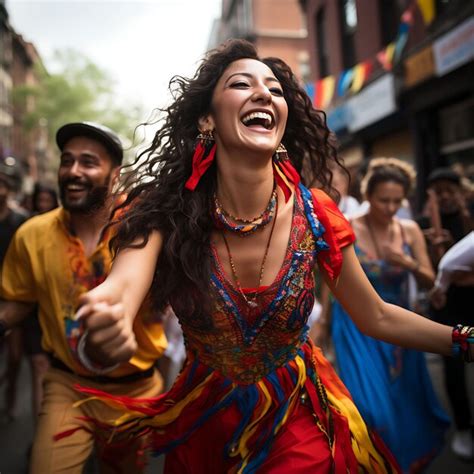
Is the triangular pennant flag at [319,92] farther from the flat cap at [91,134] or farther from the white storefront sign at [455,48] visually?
the flat cap at [91,134]

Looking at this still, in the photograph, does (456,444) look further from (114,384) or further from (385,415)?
(114,384)

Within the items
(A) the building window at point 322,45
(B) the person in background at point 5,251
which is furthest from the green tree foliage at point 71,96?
(B) the person in background at point 5,251

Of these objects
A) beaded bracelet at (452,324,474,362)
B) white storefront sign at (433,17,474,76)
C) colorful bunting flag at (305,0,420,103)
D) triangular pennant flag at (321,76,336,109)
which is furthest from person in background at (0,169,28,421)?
triangular pennant flag at (321,76,336,109)

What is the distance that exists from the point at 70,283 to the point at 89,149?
2.29 feet

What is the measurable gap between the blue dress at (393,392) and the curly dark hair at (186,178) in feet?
4.58

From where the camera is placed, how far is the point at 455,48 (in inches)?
358

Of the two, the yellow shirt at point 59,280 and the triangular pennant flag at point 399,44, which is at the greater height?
the triangular pennant flag at point 399,44

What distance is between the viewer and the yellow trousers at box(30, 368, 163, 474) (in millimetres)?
2312

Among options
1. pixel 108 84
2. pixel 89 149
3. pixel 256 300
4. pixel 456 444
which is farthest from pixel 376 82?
pixel 108 84

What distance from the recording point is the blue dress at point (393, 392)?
3.17 m

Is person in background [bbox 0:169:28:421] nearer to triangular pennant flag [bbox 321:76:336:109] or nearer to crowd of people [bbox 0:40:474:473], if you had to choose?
crowd of people [bbox 0:40:474:473]

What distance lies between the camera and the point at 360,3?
43.3 ft

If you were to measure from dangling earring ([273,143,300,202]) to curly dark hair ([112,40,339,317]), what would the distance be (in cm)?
21

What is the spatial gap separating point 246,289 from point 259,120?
1.98ft
